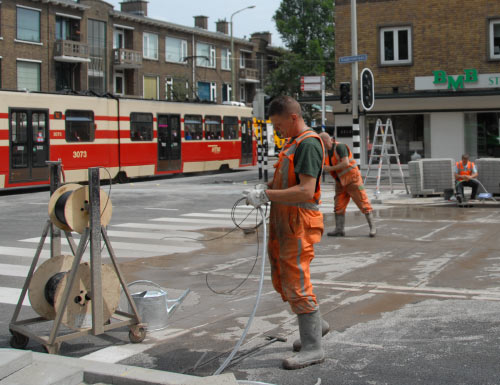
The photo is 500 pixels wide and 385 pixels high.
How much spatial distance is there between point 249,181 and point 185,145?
467 centimetres

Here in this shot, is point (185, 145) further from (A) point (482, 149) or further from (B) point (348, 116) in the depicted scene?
(A) point (482, 149)

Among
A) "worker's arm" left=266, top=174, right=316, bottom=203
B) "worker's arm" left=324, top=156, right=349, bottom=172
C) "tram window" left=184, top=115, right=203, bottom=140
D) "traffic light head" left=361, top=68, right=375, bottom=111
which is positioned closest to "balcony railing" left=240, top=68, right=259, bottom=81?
"tram window" left=184, top=115, right=203, bottom=140

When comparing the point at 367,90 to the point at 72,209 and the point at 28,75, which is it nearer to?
the point at 72,209

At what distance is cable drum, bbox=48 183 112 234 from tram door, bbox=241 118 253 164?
2839cm

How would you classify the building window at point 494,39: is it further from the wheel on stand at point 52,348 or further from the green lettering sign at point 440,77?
the wheel on stand at point 52,348

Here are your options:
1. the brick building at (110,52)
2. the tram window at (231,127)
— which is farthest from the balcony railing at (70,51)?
the tram window at (231,127)

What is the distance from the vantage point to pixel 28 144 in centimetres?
2159

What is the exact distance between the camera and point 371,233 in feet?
37.8

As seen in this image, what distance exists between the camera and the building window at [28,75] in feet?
132

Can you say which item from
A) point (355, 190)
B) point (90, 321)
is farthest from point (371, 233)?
point (90, 321)

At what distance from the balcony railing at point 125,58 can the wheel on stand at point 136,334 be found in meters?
42.8

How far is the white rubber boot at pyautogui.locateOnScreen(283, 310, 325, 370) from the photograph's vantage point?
4945 millimetres

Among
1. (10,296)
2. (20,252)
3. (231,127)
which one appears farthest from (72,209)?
(231,127)

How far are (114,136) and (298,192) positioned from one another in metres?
21.1
